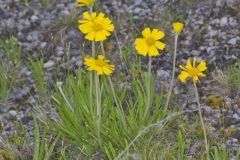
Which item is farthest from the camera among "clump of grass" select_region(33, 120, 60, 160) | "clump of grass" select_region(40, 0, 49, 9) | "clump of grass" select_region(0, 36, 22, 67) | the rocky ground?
"clump of grass" select_region(40, 0, 49, 9)

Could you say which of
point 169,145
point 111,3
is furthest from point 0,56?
point 169,145

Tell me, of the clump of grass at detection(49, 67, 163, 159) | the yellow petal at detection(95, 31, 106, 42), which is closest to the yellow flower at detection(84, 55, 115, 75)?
the yellow petal at detection(95, 31, 106, 42)

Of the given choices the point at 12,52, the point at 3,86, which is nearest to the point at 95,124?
the point at 3,86

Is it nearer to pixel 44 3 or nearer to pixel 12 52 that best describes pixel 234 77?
pixel 12 52

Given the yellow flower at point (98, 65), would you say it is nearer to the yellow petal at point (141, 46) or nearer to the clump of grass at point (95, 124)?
the yellow petal at point (141, 46)

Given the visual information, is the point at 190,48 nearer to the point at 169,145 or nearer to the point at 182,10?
the point at 182,10

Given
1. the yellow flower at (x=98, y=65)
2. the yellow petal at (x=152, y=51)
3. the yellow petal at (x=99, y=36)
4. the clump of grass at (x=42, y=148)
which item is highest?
the yellow petal at (x=99, y=36)

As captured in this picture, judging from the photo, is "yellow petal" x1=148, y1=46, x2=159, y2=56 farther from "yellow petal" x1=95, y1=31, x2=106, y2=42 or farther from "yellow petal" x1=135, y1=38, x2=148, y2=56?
"yellow petal" x1=95, y1=31, x2=106, y2=42

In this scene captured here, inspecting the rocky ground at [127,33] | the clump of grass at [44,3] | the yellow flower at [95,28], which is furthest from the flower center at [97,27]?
the clump of grass at [44,3]
